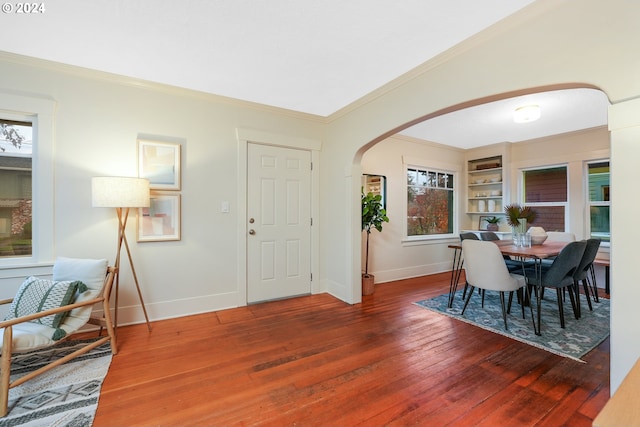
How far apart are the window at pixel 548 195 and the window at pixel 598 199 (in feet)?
1.00

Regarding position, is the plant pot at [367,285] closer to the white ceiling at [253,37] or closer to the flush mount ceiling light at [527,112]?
the white ceiling at [253,37]

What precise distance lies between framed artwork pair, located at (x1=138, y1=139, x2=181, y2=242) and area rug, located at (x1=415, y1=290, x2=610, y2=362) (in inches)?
123

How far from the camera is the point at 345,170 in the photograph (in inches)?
139

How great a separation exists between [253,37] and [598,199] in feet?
17.9

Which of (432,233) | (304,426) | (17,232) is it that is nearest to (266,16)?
(304,426)

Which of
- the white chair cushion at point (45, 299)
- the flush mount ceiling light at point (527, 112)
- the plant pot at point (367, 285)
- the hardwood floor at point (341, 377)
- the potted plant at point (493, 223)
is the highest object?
the flush mount ceiling light at point (527, 112)

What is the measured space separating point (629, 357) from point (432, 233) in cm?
384

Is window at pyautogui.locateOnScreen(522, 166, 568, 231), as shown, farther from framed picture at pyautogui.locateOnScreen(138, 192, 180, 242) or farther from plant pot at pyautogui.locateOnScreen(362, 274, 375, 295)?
framed picture at pyautogui.locateOnScreen(138, 192, 180, 242)

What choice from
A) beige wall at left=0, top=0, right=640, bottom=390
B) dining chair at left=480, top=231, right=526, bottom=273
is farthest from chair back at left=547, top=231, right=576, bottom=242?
beige wall at left=0, top=0, right=640, bottom=390

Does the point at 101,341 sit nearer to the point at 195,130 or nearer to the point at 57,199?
the point at 57,199

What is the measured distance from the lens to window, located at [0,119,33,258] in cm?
245

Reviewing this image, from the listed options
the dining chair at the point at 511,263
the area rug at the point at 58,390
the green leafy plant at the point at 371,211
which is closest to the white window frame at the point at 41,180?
the area rug at the point at 58,390

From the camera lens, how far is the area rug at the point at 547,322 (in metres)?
2.33

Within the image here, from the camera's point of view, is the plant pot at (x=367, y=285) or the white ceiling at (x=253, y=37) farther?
the plant pot at (x=367, y=285)
